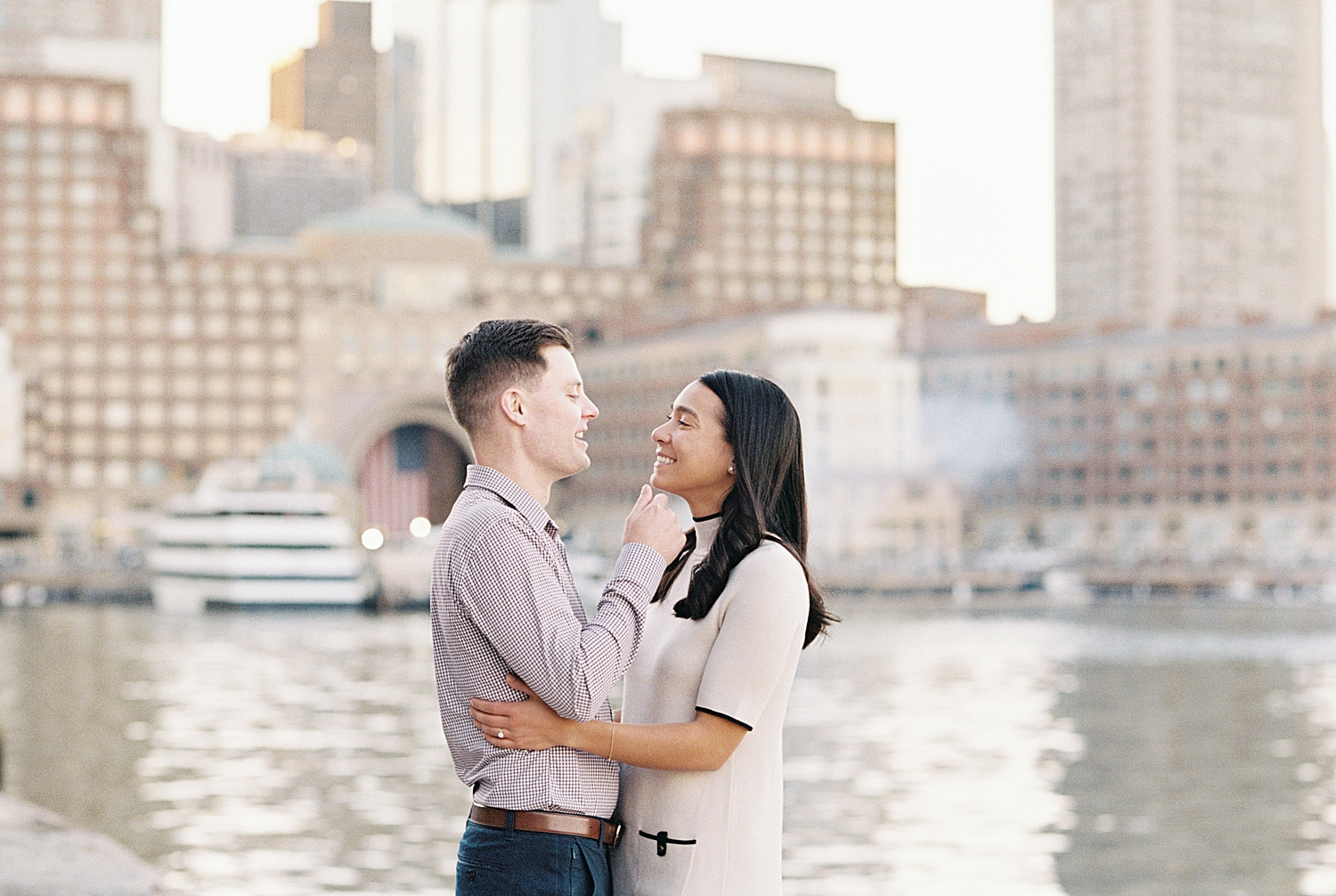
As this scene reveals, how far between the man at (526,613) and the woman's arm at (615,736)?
0.06 m

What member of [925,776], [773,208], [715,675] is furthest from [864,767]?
[773,208]

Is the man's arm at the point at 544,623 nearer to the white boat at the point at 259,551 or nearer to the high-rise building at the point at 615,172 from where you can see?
the white boat at the point at 259,551

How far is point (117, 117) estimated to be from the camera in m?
151

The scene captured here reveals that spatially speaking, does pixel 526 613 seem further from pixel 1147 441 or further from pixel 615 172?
pixel 615 172

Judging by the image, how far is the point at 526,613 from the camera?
4.89 m

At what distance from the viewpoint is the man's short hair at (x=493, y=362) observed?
17.1 feet

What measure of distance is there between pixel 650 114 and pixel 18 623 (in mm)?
122575

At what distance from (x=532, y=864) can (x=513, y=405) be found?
1.26 meters

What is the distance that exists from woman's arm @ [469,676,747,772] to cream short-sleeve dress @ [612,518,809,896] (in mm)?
64

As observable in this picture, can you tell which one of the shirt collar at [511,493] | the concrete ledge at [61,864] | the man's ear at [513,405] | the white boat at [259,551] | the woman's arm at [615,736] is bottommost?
the white boat at [259,551]

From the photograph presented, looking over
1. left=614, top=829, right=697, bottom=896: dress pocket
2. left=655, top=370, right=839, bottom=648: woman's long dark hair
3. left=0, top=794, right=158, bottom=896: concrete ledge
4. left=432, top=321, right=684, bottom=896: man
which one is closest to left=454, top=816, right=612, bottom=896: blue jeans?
left=432, top=321, right=684, bottom=896: man

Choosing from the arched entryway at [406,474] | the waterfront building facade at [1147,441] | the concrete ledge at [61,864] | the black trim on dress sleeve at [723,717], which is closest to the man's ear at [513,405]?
the black trim on dress sleeve at [723,717]

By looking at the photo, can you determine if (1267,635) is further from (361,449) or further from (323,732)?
(361,449)

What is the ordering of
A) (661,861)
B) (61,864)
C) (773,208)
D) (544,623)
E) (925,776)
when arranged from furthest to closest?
(773,208) < (925,776) < (61,864) < (661,861) < (544,623)
